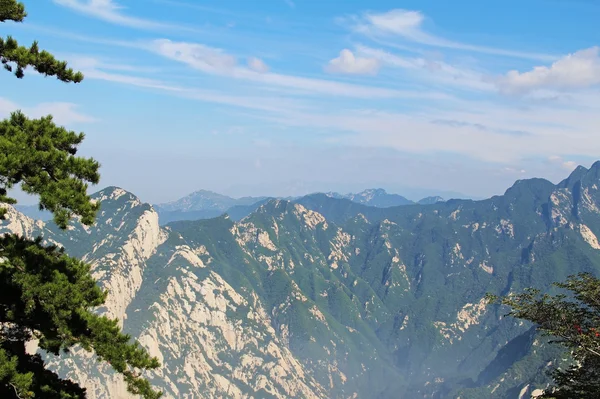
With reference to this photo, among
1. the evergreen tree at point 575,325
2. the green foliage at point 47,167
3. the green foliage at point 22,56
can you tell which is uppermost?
the green foliage at point 22,56

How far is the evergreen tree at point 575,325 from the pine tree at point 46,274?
31.0m

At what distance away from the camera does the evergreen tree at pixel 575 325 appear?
3912 centimetres

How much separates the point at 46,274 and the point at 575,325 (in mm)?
38438

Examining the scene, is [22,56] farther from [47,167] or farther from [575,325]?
[575,325]

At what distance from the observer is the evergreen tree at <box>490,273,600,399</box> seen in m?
39.1

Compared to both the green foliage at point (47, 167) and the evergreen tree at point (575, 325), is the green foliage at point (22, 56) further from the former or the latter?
the evergreen tree at point (575, 325)

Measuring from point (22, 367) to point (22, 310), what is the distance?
12.4ft

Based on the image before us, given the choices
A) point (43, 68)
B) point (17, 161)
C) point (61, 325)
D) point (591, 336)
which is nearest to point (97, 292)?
point (61, 325)

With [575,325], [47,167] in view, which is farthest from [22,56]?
[575,325]

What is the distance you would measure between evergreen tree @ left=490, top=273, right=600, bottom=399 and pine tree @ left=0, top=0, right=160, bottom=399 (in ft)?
102

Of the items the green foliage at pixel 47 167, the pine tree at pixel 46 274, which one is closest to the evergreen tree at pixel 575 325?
the pine tree at pixel 46 274

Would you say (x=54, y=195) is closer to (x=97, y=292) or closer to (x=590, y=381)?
(x=97, y=292)

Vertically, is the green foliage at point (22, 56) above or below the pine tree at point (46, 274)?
above

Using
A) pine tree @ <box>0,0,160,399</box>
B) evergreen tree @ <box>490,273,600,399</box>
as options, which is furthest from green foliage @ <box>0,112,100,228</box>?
evergreen tree @ <box>490,273,600,399</box>
